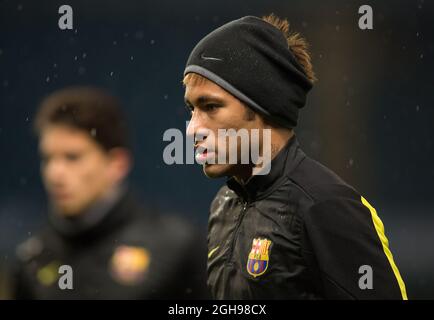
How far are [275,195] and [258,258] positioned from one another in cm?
26

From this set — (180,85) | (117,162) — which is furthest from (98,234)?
(180,85)

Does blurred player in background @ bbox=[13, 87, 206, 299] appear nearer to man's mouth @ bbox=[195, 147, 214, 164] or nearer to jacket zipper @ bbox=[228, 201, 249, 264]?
jacket zipper @ bbox=[228, 201, 249, 264]

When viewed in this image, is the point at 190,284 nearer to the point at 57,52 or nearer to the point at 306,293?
the point at 306,293

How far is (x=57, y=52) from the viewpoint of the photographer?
838 cm

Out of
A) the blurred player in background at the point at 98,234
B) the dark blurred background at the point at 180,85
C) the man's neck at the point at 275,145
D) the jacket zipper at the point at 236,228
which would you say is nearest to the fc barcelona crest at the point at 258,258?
the jacket zipper at the point at 236,228

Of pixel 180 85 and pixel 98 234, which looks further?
pixel 180 85

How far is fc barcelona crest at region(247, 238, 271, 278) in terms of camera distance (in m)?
2.89

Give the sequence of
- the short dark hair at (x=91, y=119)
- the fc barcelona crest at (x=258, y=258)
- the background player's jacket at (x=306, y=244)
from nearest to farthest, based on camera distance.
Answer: the background player's jacket at (x=306, y=244), the fc barcelona crest at (x=258, y=258), the short dark hair at (x=91, y=119)

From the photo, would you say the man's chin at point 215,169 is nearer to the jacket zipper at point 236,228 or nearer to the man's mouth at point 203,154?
the man's mouth at point 203,154

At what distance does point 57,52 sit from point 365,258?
244 inches

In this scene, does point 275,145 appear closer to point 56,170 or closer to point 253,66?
point 253,66

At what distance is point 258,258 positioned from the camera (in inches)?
115

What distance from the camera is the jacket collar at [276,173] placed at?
306cm

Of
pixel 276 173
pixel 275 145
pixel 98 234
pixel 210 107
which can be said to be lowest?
pixel 98 234
